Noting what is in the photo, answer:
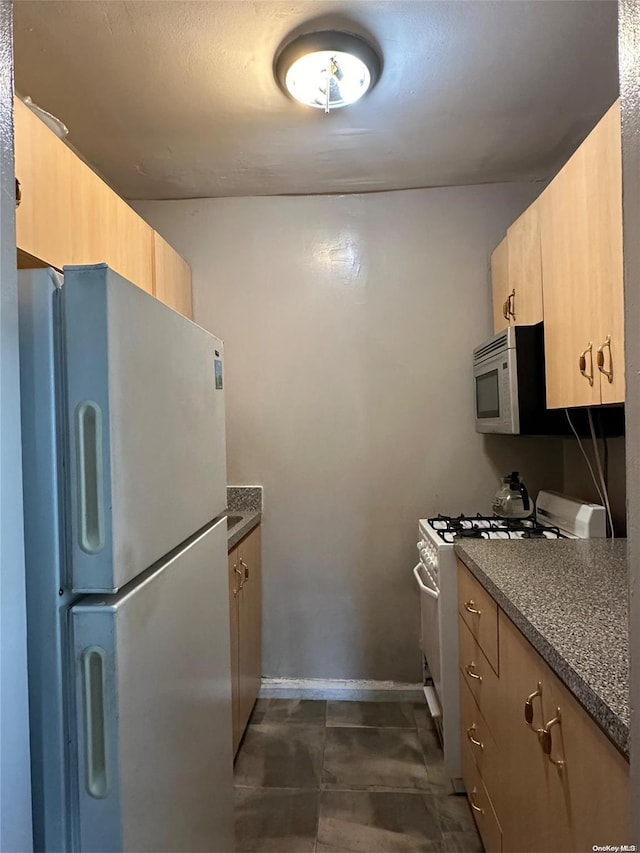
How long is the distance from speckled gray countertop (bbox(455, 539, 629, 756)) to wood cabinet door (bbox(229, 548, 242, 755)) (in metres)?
0.87

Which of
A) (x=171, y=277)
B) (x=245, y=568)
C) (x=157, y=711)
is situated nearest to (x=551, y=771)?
(x=157, y=711)

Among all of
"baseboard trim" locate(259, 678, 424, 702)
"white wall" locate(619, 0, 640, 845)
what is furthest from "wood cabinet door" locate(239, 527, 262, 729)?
"white wall" locate(619, 0, 640, 845)

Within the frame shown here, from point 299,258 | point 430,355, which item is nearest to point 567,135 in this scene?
point 430,355

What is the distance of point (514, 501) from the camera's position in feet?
7.13

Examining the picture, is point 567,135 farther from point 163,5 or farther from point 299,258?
point 163,5

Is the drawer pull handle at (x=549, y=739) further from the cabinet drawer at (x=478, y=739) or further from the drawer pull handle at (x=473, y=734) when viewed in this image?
the drawer pull handle at (x=473, y=734)

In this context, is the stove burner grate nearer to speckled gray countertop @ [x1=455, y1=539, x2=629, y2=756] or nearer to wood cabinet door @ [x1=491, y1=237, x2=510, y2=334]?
speckled gray countertop @ [x1=455, y1=539, x2=629, y2=756]

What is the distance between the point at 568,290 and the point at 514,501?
101cm

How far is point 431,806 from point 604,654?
1.30 metres

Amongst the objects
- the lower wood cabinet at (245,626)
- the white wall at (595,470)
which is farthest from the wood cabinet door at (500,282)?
the lower wood cabinet at (245,626)

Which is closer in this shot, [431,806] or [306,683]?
[431,806]

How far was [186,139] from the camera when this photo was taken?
1.94m

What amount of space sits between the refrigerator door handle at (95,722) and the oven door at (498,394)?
1555 millimetres

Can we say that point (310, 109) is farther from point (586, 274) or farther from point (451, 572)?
point (451, 572)
